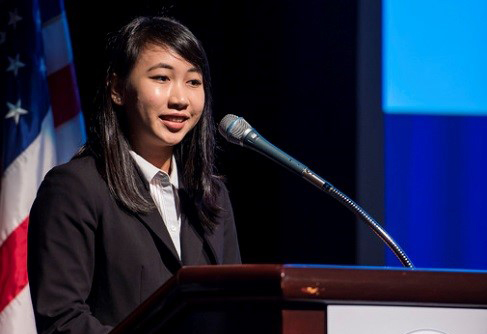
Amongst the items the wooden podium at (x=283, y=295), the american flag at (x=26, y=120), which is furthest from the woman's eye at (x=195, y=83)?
the american flag at (x=26, y=120)

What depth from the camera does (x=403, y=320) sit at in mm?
853

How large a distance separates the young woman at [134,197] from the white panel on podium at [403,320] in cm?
Answer: 50

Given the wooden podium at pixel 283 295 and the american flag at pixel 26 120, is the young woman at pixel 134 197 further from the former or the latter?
the american flag at pixel 26 120

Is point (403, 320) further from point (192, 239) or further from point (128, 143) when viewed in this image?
point (128, 143)

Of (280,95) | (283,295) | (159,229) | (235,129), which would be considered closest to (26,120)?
(280,95)

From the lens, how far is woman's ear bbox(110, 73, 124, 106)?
5.40ft

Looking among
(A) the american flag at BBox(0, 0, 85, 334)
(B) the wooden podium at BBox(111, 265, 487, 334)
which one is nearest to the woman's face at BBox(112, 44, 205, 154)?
(B) the wooden podium at BBox(111, 265, 487, 334)

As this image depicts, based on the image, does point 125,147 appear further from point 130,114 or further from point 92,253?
point 92,253

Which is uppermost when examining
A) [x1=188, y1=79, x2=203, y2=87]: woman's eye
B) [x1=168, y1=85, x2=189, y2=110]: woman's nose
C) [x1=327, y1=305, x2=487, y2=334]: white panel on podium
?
[x1=188, y1=79, x2=203, y2=87]: woman's eye

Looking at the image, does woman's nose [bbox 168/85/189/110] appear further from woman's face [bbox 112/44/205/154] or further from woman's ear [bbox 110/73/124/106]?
woman's ear [bbox 110/73/124/106]

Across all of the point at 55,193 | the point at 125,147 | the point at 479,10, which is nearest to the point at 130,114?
the point at 125,147

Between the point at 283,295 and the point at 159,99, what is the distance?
0.82 m

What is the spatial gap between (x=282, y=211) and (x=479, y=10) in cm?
95

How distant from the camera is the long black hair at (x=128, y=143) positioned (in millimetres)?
1528
